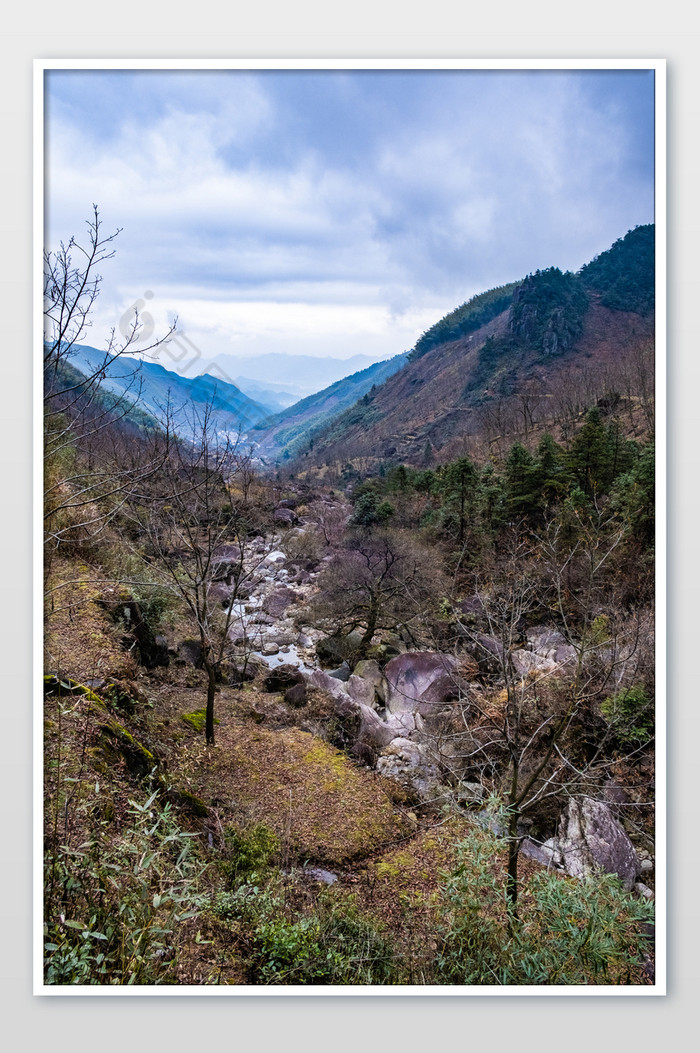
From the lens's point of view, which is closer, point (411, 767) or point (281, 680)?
point (411, 767)

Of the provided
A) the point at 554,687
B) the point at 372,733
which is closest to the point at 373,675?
the point at 372,733

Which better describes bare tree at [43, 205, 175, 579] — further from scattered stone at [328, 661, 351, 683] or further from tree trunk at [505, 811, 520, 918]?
scattered stone at [328, 661, 351, 683]

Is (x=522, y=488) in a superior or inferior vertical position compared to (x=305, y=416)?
inferior

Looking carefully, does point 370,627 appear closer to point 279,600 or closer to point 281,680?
point 281,680

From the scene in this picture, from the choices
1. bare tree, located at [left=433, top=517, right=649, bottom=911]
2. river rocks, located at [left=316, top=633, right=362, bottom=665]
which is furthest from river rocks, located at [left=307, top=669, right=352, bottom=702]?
bare tree, located at [left=433, top=517, right=649, bottom=911]

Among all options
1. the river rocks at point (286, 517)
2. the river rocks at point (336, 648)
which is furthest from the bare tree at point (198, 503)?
the river rocks at point (286, 517)
